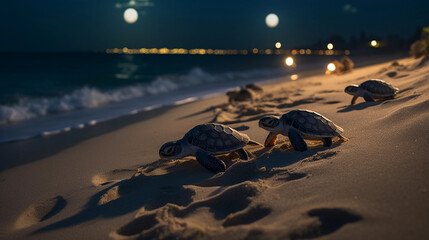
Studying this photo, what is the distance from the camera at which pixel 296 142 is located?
→ 3768 millimetres

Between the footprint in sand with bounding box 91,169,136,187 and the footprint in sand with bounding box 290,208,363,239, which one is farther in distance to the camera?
the footprint in sand with bounding box 91,169,136,187

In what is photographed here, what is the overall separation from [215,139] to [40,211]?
1992 mm

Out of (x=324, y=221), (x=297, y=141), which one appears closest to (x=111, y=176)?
(x=297, y=141)

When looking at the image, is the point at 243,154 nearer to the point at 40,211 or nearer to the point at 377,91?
the point at 40,211

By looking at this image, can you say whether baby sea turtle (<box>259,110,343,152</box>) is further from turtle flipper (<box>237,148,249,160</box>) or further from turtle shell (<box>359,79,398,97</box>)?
turtle shell (<box>359,79,398,97</box>)

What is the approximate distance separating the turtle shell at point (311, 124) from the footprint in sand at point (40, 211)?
2687mm

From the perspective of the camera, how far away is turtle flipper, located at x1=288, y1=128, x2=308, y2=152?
3730mm

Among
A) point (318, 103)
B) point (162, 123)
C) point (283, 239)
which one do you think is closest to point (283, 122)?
point (283, 239)

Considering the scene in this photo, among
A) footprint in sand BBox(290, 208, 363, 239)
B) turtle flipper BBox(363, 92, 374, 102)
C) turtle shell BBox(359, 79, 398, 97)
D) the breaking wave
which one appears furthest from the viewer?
the breaking wave

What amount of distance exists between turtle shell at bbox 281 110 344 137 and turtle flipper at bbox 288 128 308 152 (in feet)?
0.20

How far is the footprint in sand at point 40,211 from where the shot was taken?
127 inches

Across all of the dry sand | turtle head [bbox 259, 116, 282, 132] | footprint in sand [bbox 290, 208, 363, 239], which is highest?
turtle head [bbox 259, 116, 282, 132]

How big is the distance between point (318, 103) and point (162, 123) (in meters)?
3.48

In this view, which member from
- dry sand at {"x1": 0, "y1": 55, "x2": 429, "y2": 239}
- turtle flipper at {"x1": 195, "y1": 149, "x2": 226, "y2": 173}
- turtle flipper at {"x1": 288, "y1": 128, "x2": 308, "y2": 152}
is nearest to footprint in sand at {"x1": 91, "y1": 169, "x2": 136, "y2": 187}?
dry sand at {"x1": 0, "y1": 55, "x2": 429, "y2": 239}
